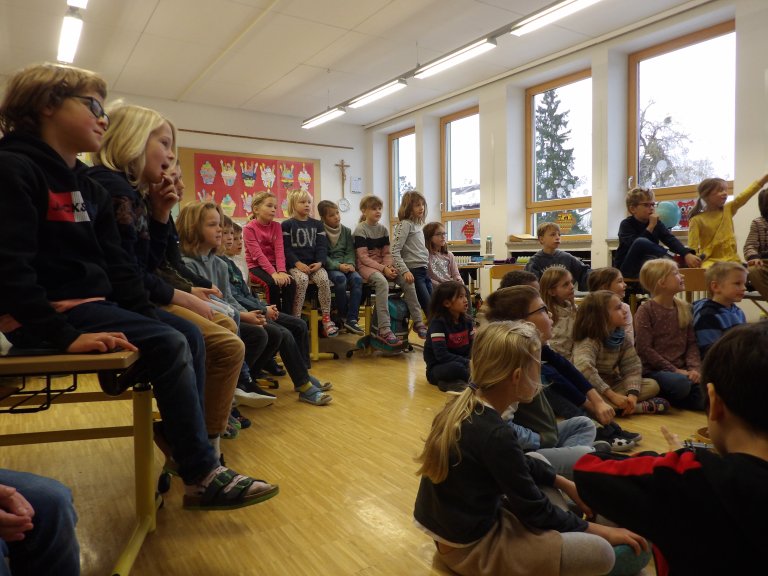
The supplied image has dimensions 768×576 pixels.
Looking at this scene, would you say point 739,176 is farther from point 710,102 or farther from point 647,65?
point 647,65

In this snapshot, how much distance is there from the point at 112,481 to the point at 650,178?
18.3 ft

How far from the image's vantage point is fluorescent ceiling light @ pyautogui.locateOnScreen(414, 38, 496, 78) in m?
5.00

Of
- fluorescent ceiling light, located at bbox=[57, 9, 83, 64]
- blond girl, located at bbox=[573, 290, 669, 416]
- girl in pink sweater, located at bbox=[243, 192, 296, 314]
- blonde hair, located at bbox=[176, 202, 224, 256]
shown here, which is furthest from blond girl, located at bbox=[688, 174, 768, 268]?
fluorescent ceiling light, located at bbox=[57, 9, 83, 64]

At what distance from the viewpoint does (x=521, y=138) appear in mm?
6934

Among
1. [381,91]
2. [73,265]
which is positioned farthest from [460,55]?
[73,265]

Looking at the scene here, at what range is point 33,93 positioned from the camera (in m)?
1.22

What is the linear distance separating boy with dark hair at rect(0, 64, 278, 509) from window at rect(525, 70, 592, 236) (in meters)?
5.60

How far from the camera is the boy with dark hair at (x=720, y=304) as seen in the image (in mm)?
2879

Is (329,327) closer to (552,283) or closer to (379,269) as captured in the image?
(379,269)

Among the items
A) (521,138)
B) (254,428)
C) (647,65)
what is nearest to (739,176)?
(647,65)

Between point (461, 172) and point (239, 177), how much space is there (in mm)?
3289

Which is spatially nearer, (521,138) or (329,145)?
(521,138)

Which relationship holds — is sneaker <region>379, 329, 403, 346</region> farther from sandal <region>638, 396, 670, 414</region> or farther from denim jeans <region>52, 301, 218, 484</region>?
denim jeans <region>52, 301, 218, 484</region>

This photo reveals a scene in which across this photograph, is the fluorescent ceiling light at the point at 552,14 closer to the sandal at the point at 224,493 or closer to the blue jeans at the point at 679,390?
the blue jeans at the point at 679,390
